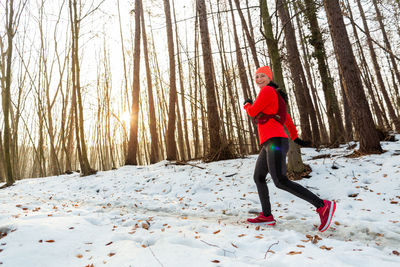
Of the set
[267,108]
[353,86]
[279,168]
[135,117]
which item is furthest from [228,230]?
[135,117]

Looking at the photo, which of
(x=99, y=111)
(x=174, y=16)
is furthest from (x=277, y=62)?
(x=99, y=111)

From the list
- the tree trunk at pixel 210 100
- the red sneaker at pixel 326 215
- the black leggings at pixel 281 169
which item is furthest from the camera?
the tree trunk at pixel 210 100

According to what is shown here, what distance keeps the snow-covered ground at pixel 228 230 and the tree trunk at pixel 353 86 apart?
0.55 metres

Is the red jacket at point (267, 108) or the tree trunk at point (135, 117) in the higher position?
the tree trunk at point (135, 117)

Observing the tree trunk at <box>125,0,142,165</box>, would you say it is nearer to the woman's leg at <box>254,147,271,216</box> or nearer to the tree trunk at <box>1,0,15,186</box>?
the tree trunk at <box>1,0,15,186</box>

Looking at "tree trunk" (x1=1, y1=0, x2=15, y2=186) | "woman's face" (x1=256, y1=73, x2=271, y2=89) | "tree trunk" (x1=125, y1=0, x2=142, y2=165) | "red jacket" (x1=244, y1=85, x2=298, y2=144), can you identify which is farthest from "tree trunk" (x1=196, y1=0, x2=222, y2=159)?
"tree trunk" (x1=1, y1=0, x2=15, y2=186)

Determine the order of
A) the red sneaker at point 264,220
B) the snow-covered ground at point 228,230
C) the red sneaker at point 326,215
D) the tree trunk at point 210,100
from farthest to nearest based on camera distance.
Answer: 1. the tree trunk at point 210,100
2. the red sneaker at point 264,220
3. the red sneaker at point 326,215
4. the snow-covered ground at point 228,230

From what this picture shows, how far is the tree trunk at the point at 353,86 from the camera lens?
502 cm

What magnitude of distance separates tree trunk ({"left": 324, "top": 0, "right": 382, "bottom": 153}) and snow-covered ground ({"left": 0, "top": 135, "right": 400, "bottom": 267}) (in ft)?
1.80

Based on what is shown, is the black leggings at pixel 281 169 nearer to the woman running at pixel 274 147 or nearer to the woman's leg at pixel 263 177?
the woman running at pixel 274 147

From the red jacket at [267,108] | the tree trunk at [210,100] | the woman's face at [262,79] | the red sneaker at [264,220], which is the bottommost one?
the red sneaker at [264,220]

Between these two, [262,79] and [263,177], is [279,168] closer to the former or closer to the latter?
[263,177]

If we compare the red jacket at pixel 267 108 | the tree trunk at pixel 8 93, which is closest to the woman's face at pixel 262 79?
the red jacket at pixel 267 108

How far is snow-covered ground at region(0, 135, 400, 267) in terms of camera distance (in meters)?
1.71
